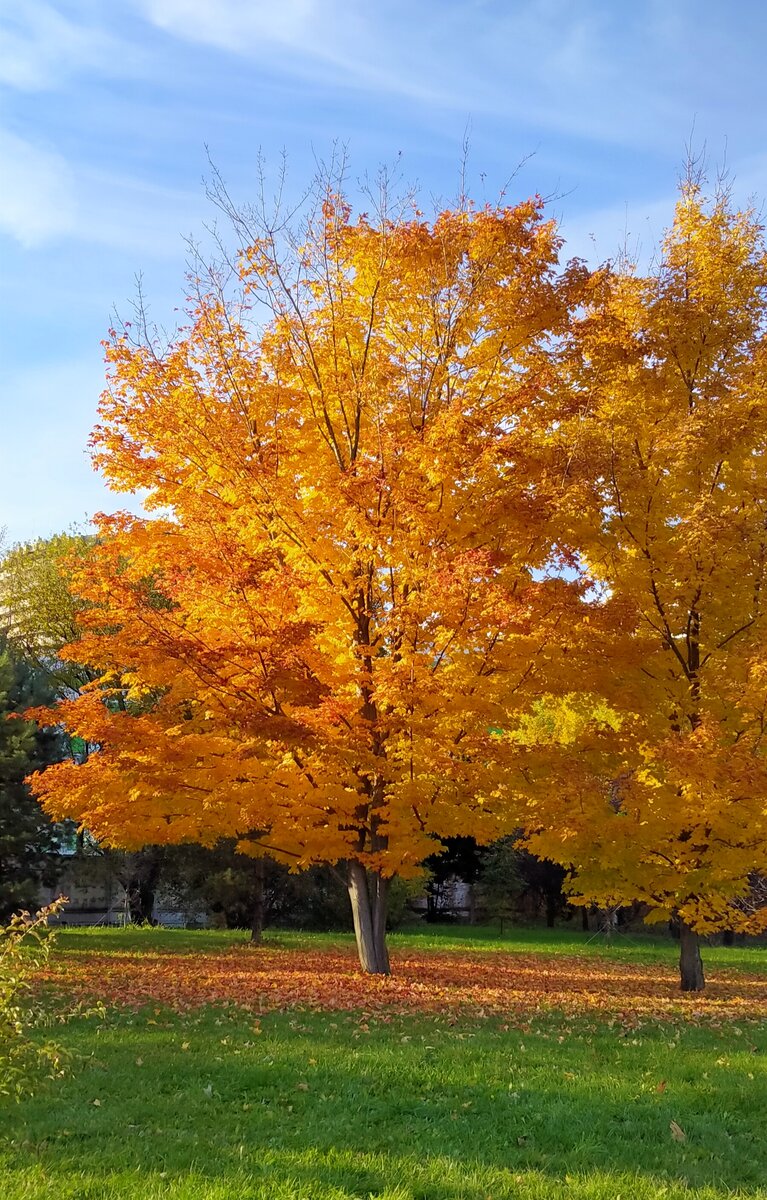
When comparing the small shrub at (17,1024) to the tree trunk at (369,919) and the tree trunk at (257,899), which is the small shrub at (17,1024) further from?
the tree trunk at (257,899)

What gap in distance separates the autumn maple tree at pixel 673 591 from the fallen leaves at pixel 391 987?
129cm

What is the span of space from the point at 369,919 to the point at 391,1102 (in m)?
6.87

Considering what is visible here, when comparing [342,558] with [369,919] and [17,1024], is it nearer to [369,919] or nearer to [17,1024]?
[369,919]

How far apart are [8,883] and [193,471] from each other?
10.6m

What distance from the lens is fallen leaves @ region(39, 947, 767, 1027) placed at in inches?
382

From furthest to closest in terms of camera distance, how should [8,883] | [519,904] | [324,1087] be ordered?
[519,904] < [8,883] < [324,1087]

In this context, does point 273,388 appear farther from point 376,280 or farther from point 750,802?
point 750,802

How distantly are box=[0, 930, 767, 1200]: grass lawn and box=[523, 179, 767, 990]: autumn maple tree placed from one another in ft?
6.53

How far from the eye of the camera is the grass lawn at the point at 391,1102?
174 inches

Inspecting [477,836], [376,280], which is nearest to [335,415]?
[376,280]

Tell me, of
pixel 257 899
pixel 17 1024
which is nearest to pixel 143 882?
pixel 257 899

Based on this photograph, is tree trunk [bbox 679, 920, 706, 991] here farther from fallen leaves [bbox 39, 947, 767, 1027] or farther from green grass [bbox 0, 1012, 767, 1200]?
green grass [bbox 0, 1012, 767, 1200]

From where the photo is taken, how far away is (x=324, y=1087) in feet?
19.9

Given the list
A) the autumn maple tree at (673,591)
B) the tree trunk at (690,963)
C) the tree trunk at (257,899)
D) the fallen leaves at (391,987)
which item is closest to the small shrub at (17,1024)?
the fallen leaves at (391,987)
